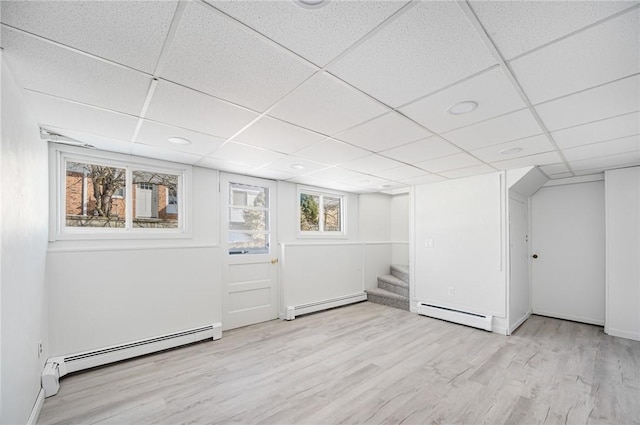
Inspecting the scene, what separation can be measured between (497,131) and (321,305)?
153 inches

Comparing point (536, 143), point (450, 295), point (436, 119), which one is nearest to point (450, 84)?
point (436, 119)

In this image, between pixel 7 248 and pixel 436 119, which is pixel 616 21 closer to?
pixel 436 119

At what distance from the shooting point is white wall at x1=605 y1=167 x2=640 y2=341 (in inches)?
150

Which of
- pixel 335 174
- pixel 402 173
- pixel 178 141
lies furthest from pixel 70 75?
pixel 402 173

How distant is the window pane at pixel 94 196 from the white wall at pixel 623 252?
656cm

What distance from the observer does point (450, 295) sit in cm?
463

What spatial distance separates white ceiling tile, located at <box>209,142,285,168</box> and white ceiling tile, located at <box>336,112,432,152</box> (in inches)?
38.4

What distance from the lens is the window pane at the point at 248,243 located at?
436 centimetres

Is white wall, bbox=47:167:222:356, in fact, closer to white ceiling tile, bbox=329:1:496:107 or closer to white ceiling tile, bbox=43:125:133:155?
white ceiling tile, bbox=43:125:133:155

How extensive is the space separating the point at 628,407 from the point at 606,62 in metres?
2.74

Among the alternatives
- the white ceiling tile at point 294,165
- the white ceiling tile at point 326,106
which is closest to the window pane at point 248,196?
the white ceiling tile at point 294,165

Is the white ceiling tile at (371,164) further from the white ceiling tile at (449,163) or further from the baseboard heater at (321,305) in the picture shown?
the baseboard heater at (321,305)

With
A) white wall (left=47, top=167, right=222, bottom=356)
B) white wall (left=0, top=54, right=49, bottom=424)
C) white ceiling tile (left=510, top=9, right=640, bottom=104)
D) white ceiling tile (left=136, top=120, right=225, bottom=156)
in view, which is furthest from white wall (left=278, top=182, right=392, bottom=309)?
white ceiling tile (left=510, top=9, right=640, bottom=104)

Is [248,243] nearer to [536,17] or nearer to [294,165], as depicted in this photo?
[294,165]
